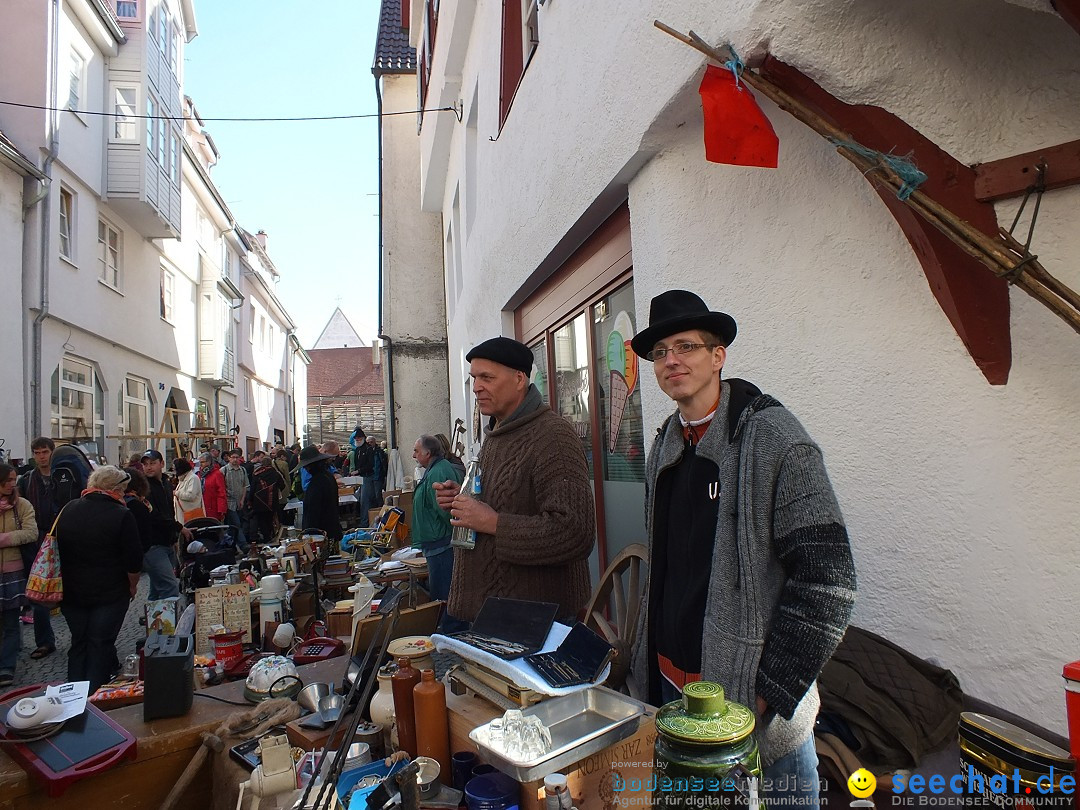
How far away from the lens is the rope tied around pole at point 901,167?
1.68m

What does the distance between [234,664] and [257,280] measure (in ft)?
99.1

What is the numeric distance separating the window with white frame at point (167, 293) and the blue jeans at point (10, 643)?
14.1m

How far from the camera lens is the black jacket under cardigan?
481 centimetres

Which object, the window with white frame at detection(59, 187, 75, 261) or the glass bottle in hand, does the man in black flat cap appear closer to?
the glass bottle in hand

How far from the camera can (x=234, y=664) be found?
3.21 metres

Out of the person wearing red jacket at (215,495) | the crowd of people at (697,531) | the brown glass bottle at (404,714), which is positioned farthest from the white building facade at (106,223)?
the brown glass bottle at (404,714)

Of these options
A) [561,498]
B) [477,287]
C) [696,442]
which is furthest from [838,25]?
[477,287]

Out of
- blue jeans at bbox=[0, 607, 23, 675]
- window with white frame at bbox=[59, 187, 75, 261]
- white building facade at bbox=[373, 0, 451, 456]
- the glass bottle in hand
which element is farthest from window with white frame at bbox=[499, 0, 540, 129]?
window with white frame at bbox=[59, 187, 75, 261]

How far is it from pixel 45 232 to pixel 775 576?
13.6m

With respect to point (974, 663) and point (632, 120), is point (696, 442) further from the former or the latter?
point (632, 120)

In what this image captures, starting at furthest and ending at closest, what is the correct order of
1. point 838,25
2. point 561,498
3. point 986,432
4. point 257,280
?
point 257,280 < point 561,498 < point 838,25 < point 986,432

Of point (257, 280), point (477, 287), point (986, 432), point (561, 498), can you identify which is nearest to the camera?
point (986, 432)

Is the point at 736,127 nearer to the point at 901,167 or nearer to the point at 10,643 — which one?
the point at 901,167

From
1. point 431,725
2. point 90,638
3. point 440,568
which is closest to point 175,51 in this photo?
point 90,638
